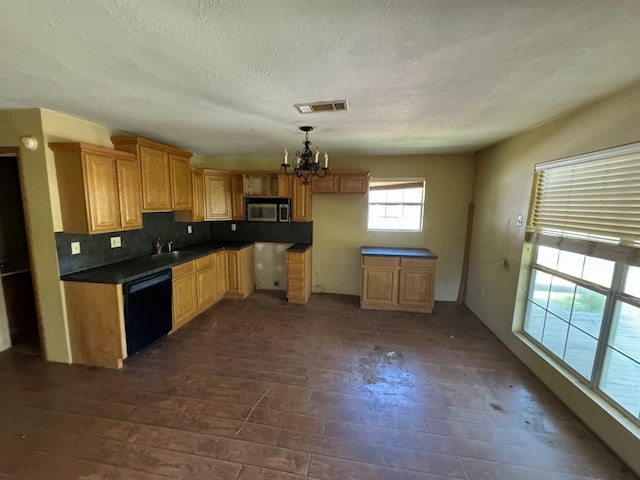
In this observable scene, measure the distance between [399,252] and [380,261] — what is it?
1.23ft

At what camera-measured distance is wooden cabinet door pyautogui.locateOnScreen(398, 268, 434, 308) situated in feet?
13.9

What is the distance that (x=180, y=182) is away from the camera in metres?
3.92

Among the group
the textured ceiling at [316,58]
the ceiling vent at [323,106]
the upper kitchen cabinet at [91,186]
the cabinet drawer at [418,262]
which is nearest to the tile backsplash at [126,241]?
the upper kitchen cabinet at [91,186]

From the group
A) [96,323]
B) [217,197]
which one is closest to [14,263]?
[96,323]

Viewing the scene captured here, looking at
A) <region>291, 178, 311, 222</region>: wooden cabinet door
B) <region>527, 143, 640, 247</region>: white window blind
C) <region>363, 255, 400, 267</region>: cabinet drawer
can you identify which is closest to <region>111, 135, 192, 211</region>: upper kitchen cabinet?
<region>291, 178, 311, 222</region>: wooden cabinet door

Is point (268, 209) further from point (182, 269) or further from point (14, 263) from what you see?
point (14, 263)

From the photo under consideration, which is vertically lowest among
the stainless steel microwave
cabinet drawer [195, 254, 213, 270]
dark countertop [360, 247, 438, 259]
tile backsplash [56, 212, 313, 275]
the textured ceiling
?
cabinet drawer [195, 254, 213, 270]

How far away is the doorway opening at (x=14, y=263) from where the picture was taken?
3.16 meters

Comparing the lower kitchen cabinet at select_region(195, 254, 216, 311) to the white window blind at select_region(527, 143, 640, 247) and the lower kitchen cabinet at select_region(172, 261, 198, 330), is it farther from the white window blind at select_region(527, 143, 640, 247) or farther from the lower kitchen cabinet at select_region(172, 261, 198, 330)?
the white window blind at select_region(527, 143, 640, 247)

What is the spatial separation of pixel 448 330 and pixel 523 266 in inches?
49.3

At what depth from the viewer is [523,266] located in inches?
119

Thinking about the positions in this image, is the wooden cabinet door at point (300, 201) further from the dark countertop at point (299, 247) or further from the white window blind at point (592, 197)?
the white window blind at point (592, 197)

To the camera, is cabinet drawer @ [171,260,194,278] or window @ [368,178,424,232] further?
Answer: window @ [368,178,424,232]

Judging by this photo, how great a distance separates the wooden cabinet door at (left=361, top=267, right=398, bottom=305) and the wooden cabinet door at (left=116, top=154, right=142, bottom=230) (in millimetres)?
3200
